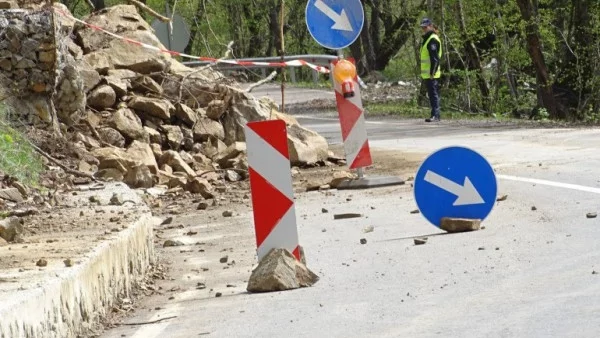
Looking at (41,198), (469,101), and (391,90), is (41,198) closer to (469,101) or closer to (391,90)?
(469,101)

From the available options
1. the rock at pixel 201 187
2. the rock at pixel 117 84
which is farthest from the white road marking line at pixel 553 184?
the rock at pixel 117 84

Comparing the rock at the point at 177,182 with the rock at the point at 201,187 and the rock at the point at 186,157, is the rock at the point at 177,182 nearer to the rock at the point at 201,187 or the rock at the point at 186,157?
the rock at the point at 201,187

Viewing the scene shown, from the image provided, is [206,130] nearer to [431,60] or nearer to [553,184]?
[553,184]

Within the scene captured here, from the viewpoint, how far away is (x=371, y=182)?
15812mm

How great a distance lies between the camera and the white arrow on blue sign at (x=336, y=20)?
1595 centimetres

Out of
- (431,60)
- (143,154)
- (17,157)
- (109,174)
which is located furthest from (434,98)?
(17,157)

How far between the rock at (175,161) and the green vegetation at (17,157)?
275cm

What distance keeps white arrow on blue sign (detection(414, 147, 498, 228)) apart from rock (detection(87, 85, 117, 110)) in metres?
8.30

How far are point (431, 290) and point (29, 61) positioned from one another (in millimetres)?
8665

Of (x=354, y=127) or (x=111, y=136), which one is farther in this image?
(x=111, y=136)

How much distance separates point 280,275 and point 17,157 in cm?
577

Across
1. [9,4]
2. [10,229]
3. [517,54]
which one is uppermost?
[9,4]

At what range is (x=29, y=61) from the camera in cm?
1576

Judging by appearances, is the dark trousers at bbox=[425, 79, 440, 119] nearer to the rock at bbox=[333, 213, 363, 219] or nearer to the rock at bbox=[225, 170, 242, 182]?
the rock at bbox=[225, 170, 242, 182]
